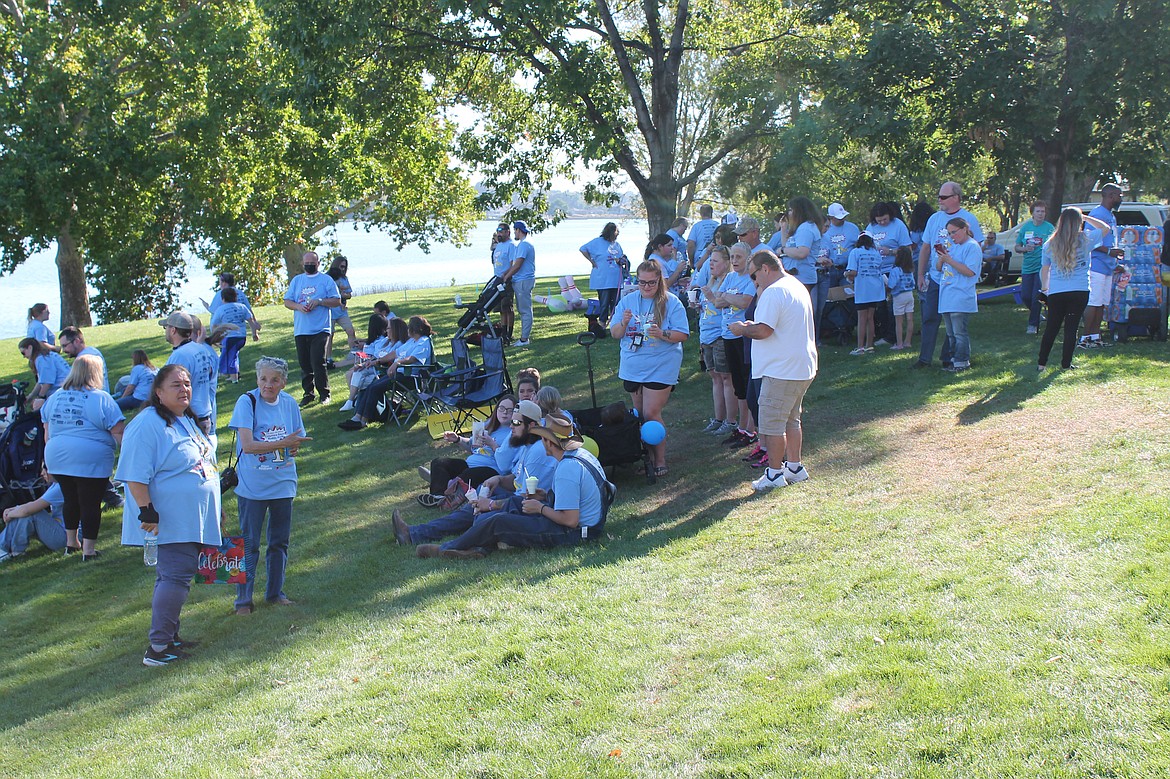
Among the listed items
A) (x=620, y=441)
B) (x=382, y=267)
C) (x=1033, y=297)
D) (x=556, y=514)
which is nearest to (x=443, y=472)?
(x=620, y=441)

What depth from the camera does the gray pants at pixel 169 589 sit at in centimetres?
597

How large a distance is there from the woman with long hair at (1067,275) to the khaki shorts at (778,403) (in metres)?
3.79

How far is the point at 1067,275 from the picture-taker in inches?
384

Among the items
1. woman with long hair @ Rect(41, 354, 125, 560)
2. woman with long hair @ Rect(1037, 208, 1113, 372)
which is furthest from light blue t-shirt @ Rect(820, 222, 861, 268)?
woman with long hair @ Rect(41, 354, 125, 560)

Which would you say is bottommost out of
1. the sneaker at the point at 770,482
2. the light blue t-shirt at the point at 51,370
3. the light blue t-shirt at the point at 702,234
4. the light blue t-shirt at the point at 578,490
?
the sneaker at the point at 770,482

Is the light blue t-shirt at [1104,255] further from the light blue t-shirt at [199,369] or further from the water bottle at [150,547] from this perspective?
the water bottle at [150,547]

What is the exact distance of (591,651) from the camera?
5242 mm

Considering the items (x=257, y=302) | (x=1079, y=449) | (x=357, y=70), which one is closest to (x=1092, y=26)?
(x=1079, y=449)

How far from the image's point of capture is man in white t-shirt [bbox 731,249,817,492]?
23.7 feet

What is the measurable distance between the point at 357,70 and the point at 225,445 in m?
8.53

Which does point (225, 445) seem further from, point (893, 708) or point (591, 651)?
point (893, 708)

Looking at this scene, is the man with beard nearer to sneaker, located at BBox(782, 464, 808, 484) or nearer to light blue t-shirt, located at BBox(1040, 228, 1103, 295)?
sneaker, located at BBox(782, 464, 808, 484)

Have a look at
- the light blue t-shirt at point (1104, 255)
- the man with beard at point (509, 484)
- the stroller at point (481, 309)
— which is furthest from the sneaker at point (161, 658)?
the light blue t-shirt at point (1104, 255)

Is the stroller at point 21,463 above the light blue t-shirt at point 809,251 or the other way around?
the other way around
